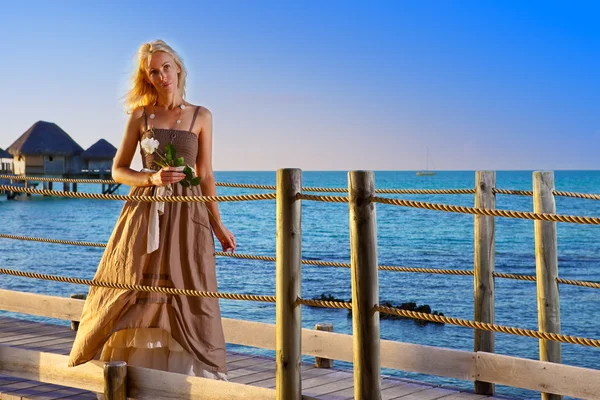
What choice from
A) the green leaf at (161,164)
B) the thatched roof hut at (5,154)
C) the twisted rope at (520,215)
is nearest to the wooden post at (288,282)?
the twisted rope at (520,215)

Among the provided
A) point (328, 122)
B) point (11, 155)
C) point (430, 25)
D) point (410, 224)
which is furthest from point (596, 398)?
point (11, 155)

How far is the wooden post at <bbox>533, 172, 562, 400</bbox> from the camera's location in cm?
476

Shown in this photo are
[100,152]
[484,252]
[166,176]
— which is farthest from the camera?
[100,152]

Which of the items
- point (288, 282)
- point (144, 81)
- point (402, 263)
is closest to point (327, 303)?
point (288, 282)

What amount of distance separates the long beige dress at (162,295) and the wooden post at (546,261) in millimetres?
1848

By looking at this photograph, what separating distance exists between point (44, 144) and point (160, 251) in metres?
48.6

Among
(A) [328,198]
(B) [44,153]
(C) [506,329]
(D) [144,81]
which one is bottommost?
(C) [506,329]

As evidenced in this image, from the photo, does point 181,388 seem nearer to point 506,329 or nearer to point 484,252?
point 506,329

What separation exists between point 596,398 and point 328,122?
1619 inches

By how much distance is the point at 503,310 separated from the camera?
698 inches

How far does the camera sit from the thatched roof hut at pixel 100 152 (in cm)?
5266

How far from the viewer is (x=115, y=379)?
3.85 metres

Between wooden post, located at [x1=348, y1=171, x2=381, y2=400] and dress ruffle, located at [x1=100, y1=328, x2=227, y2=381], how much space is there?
901mm

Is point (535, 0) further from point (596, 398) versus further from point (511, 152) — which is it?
point (596, 398)
